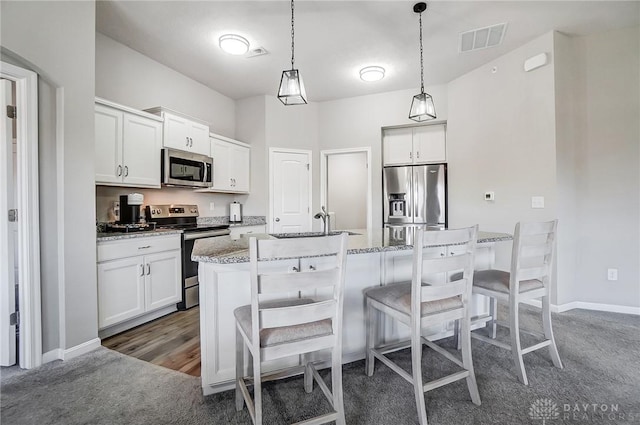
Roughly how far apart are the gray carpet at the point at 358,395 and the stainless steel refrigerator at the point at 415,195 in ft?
7.64

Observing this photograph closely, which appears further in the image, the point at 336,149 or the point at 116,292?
the point at 336,149

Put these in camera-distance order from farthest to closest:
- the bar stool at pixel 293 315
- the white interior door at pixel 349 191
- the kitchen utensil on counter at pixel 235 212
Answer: the white interior door at pixel 349 191 → the kitchen utensil on counter at pixel 235 212 → the bar stool at pixel 293 315

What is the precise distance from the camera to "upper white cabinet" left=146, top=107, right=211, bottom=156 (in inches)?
128

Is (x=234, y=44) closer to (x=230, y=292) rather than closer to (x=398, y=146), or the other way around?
(x=230, y=292)

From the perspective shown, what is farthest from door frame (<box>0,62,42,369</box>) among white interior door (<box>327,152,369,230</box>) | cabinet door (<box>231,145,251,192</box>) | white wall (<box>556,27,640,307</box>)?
white interior door (<box>327,152,369,230</box>)

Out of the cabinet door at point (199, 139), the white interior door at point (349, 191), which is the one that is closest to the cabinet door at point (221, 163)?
the cabinet door at point (199, 139)

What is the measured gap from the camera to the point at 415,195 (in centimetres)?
438

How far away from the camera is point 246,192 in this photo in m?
4.54

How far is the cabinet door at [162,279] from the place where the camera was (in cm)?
274

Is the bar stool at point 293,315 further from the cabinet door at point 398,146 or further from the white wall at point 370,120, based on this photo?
the cabinet door at point 398,146

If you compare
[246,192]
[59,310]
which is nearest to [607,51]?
[246,192]

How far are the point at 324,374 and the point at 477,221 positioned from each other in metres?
2.92

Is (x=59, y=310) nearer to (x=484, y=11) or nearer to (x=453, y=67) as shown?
(x=484, y=11)

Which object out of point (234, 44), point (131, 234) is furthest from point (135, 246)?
point (234, 44)
